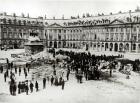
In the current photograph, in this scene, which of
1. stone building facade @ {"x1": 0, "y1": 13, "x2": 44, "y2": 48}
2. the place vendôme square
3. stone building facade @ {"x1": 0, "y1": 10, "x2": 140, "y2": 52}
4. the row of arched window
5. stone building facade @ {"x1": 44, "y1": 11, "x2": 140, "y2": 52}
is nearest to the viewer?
the place vendôme square

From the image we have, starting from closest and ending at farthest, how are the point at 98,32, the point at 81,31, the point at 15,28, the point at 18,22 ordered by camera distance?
the point at 98,32, the point at 15,28, the point at 81,31, the point at 18,22

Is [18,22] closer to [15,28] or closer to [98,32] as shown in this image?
[15,28]

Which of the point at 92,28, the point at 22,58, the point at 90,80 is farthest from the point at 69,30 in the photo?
the point at 90,80

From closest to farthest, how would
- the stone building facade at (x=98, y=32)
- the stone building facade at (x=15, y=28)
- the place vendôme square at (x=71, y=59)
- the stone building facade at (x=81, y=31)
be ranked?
the place vendôme square at (x=71, y=59) < the stone building facade at (x=98, y=32) < the stone building facade at (x=81, y=31) < the stone building facade at (x=15, y=28)

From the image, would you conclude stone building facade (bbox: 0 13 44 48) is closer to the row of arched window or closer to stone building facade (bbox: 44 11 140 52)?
the row of arched window

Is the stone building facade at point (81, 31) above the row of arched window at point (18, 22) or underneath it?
underneath

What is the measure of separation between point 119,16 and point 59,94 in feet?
175

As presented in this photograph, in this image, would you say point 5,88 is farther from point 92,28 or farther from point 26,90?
point 92,28

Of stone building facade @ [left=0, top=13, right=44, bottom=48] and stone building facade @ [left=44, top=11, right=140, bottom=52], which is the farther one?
stone building facade @ [left=0, top=13, right=44, bottom=48]

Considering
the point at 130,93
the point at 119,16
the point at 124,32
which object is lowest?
the point at 130,93

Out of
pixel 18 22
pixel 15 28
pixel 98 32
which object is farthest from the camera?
pixel 18 22

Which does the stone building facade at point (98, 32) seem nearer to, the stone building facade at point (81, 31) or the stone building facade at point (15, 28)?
the stone building facade at point (81, 31)

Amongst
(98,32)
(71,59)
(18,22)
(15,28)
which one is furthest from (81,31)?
(71,59)

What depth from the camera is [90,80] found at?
26.0 meters
